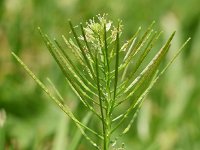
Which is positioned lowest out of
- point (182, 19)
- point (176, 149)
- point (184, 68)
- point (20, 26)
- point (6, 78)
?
point (176, 149)

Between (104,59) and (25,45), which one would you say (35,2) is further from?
(104,59)

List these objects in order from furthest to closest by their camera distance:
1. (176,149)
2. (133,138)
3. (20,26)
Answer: (20,26), (133,138), (176,149)

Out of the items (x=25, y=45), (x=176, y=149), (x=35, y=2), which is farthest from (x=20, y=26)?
(x=176, y=149)

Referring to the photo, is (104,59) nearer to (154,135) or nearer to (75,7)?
(154,135)

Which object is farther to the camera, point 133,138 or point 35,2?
point 35,2

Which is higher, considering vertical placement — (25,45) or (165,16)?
(25,45)

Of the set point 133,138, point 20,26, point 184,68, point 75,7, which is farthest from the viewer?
point 75,7
